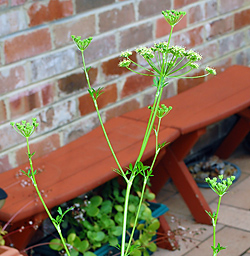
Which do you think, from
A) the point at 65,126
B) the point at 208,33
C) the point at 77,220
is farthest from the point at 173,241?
the point at 208,33

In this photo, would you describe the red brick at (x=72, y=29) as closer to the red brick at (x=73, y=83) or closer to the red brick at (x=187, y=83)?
the red brick at (x=73, y=83)

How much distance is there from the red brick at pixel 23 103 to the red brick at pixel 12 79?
48 millimetres

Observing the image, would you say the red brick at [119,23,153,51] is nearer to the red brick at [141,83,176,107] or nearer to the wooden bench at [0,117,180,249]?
the red brick at [141,83,176,107]

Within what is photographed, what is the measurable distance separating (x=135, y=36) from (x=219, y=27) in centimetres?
83

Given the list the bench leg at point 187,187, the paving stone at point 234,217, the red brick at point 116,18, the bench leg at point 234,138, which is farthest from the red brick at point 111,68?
the bench leg at point 234,138

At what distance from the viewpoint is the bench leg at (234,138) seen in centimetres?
369

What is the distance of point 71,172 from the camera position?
2.42 meters

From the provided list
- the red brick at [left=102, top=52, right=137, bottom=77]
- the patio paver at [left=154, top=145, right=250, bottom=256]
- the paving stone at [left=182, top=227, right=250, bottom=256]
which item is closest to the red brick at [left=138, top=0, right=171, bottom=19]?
the red brick at [left=102, top=52, right=137, bottom=77]

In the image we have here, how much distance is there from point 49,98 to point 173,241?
96 cm

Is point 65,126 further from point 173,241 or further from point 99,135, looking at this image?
point 173,241

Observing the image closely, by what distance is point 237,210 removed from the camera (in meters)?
3.12

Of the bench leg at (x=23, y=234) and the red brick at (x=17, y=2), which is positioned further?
the red brick at (x=17, y=2)

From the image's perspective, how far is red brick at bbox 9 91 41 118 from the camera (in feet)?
8.13

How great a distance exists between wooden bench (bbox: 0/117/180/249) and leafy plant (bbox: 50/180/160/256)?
0.16 meters
